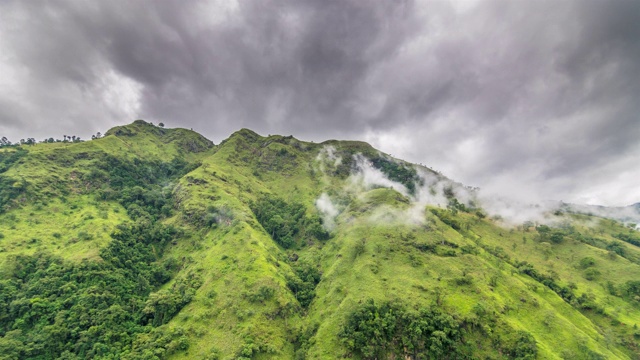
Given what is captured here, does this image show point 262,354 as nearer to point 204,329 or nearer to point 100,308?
point 204,329

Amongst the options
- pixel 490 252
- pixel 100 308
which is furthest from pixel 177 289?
pixel 490 252

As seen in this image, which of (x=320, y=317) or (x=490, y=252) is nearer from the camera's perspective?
(x=320, y=317)

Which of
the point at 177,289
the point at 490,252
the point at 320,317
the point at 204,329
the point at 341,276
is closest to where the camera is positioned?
the point at 204,329

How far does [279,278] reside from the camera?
111812 mm

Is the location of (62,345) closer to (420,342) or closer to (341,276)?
(341,276)

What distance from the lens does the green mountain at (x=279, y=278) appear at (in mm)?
83688

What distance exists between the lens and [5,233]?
10919cm

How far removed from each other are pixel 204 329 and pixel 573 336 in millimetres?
117667

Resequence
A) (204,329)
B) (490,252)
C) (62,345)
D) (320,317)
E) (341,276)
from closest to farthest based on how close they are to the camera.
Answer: (62,345), (204,329), (320,317), (341,276), (490,252)

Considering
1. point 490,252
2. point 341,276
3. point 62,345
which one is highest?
point 490,252

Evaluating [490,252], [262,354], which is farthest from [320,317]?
[490,252]

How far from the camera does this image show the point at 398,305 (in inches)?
3595

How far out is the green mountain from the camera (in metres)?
83.7

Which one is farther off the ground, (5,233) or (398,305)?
(5,233)
